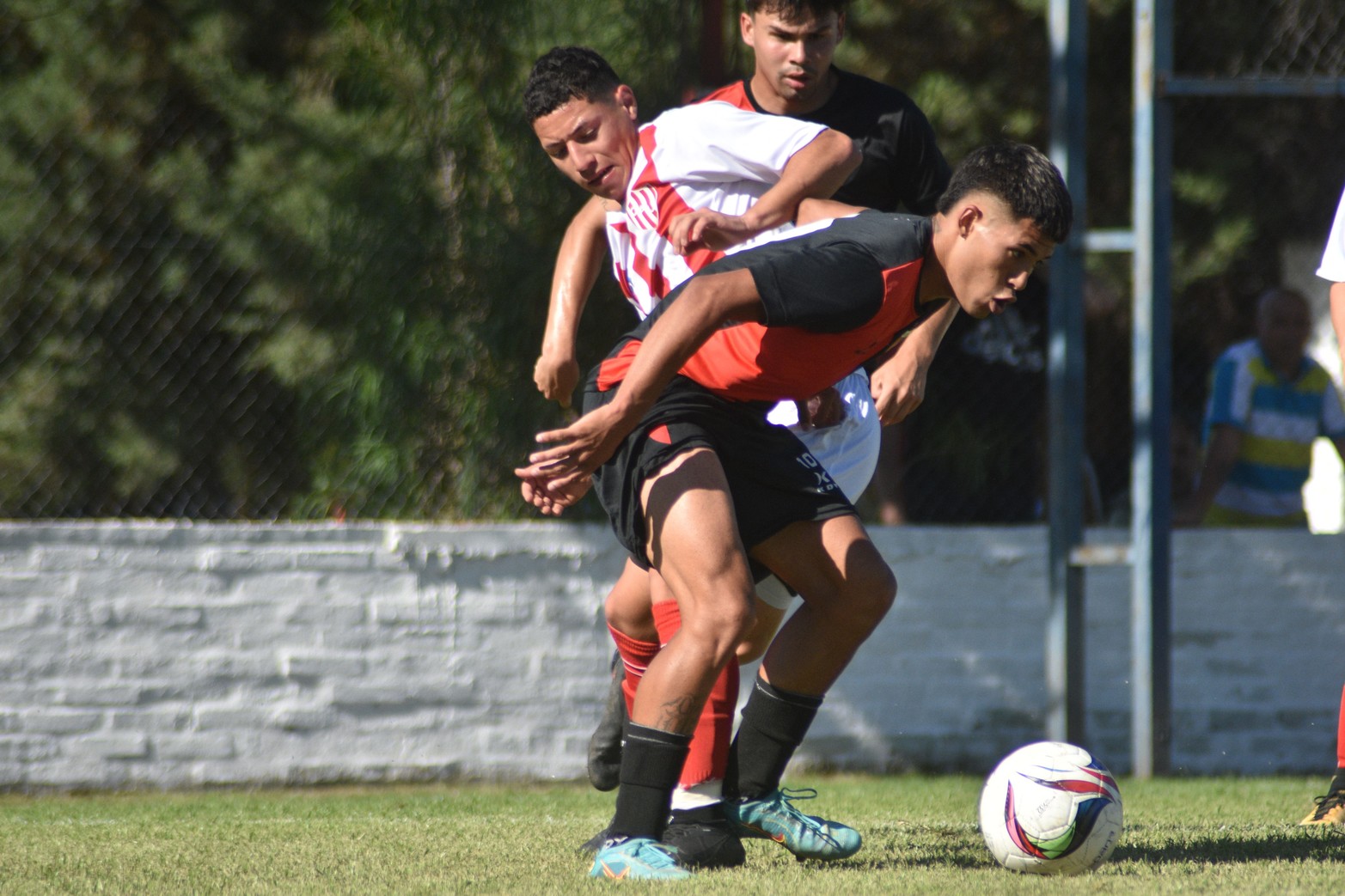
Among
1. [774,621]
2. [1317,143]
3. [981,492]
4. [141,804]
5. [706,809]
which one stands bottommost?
[141,804]

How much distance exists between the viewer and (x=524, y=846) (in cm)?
370

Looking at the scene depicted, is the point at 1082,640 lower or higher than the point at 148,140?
lower

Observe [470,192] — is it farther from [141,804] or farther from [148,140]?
[141,804]

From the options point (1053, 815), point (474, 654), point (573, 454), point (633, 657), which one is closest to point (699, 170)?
point (573, 454)

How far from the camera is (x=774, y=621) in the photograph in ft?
11.9

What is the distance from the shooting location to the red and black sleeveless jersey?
2.83 m

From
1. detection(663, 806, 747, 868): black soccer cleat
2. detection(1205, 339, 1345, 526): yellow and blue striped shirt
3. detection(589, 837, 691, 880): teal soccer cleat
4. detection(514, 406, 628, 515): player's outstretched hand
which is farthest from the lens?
detection(1205, 339, 1345, 526): yellow and blue striped shirt

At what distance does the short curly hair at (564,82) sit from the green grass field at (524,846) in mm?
1826

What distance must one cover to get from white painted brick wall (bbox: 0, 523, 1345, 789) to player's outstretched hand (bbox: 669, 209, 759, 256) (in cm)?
275

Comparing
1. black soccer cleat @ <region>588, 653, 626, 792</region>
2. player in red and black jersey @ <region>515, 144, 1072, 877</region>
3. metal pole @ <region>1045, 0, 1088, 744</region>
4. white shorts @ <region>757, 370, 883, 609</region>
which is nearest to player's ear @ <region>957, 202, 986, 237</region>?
player in red and black jersey @ <region>515, 144, 1072, 877</region>

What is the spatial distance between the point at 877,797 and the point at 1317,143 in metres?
5.09

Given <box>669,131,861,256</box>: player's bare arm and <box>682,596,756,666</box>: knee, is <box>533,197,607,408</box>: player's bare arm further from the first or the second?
<box>682,596,756,666</box>: knee

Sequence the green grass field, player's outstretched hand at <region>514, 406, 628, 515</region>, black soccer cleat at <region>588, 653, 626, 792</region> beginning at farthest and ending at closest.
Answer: black soccer cleat at <region>588, 653, 626, 792</region> → the green grass field → player's outstretched hand at <region>514, 406, 628, 515</region>

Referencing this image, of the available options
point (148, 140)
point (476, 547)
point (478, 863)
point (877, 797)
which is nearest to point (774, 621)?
point (478, 863)
